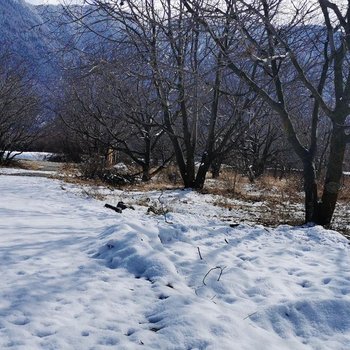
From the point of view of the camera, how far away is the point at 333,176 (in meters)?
8.50

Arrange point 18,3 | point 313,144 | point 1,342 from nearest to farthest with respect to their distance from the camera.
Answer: point 1,342
point 313,144
point 18,3

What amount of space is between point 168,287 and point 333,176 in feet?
18.3

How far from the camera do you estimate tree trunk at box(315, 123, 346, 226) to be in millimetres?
8383

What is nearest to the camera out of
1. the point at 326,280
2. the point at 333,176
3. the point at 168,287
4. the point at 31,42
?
the point at 168,287

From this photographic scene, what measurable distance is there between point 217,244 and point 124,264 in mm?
1805

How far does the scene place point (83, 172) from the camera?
17.1 meters

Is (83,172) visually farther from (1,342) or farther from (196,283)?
(1,342)

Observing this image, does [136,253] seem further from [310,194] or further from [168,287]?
[310,194]

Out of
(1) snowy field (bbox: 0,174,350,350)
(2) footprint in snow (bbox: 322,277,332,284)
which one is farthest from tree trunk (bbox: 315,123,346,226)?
(2) footprint in snow (bbox: 322,277,332,284)

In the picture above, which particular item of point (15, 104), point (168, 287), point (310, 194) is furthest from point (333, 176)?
point (15, 104)

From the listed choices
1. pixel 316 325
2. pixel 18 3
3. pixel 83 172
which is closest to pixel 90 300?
pixel 316 325

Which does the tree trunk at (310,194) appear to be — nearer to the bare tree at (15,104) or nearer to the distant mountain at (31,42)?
the distant mountain at (31,42)

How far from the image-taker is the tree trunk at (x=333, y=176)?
838 cm

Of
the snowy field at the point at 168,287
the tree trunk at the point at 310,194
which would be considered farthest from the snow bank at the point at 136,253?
the tree trunk at the point at 310,194
